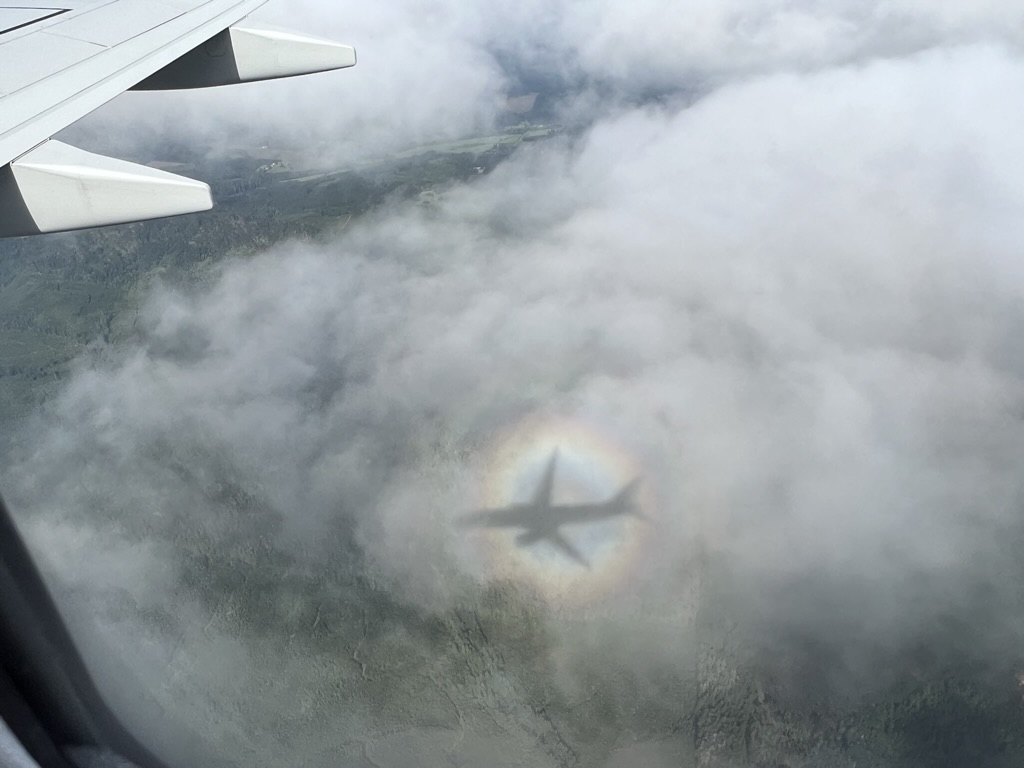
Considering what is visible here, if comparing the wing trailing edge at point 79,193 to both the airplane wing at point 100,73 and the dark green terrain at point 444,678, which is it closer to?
the airplane wing at point 100,73

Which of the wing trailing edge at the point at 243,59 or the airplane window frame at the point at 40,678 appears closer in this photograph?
the airplane window frame at the point at 40,678

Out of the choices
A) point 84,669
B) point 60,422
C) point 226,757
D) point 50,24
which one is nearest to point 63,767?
point 84,669

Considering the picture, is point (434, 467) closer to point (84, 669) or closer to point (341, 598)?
point (341, 598)

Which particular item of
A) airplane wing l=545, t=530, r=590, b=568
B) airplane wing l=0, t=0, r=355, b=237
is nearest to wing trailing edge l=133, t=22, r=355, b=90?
airplane wing l=0, t=0, r=355, b=237

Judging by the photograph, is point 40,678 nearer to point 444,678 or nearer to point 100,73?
point 100,73

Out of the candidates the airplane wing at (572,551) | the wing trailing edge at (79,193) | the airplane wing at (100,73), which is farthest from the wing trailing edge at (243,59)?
the airplane wing at (572,551)

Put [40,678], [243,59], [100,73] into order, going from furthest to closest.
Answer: [243,59] < [100,73] < [40,678]

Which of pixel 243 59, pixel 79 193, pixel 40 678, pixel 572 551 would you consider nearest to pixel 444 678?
pixel 572 551
